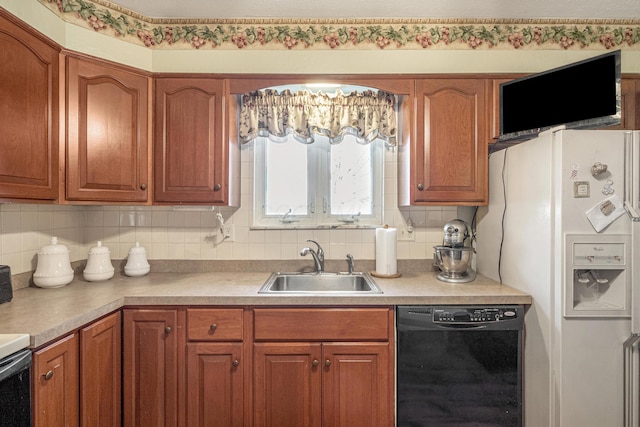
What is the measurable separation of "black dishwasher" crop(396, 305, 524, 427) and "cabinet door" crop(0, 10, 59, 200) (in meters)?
1.95

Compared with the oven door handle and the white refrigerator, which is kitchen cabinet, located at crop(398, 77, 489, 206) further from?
the oven door handle

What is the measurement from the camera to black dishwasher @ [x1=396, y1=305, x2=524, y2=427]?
162cm

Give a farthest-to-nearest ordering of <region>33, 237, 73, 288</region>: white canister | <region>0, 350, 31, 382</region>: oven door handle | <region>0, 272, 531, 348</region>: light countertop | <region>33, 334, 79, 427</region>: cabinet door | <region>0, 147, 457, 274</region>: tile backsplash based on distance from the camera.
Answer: <region>0, 147, 457, 274</region>: tile backsplash
<region>33, 237, 73, 288</region>: white canister
<region>0, 272, 531, 348</region>: light countertop
<region>33, 334, 79, 427</region>: cabinet door
<region>0, 350, 31, 382</region>: oven door handle

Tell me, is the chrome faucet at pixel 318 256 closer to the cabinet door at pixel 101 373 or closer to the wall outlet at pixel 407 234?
the wall outlet at pixel 407 234

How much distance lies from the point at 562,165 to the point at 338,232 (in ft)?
4.33

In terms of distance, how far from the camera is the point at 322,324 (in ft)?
5.41

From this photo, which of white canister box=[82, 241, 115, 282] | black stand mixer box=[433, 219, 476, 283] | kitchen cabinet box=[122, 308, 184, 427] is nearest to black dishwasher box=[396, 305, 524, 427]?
black stand mixer box=[433, 219, 476, 283]

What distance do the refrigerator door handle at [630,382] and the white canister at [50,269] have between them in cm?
283

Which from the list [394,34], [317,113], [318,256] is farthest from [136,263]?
[394,34]

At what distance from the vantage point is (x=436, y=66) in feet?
6.88

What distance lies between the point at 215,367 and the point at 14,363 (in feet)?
2.61

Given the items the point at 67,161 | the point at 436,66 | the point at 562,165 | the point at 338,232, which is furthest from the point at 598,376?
the point at 67,161

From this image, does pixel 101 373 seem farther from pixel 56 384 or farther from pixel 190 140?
pixel 190 140

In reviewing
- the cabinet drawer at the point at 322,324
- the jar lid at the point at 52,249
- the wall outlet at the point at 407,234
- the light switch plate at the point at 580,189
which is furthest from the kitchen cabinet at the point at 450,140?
the jar lid at the point at 52,249
